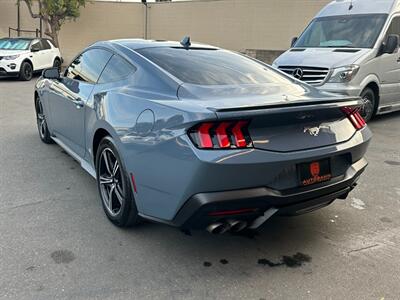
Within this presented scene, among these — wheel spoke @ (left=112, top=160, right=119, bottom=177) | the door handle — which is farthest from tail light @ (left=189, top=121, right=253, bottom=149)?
the door handle

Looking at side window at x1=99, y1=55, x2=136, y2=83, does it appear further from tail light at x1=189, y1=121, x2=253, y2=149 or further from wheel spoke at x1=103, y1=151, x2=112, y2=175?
tail light at x1=189, y1=121, x2=253, y2=149

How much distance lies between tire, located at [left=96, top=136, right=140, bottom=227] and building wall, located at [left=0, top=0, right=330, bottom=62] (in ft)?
45.2

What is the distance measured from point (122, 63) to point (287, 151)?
1.85m

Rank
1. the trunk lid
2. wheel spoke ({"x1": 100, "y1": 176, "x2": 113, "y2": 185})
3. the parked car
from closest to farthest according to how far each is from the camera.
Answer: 1. the trunk lid
2. wheel spoke ({"x1": 100, "y1": 176, "x2": 113, "y2": 185})
3. the parked car

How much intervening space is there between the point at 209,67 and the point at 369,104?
5099mm

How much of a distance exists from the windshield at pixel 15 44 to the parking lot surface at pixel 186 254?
12085mm

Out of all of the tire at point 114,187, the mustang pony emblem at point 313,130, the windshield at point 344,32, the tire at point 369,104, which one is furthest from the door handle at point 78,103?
the windshield at point 344,32

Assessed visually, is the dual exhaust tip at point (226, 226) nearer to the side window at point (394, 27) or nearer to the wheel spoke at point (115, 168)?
the wheel spoke at point (115, 168)

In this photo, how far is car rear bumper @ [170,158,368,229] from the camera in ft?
8.43

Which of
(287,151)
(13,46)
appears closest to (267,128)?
(287,151)

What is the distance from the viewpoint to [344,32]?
805 cm

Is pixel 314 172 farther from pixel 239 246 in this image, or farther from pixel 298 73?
pixel 298 73

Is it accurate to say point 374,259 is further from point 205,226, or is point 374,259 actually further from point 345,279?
point 205,226

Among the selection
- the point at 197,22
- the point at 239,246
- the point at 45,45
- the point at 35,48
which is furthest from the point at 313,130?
the point at 197,22
